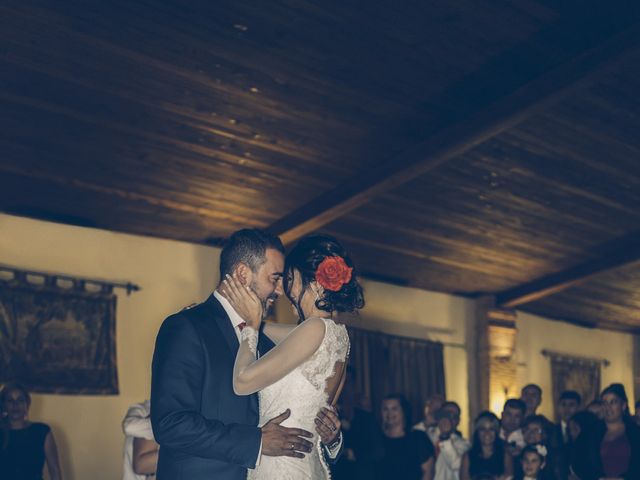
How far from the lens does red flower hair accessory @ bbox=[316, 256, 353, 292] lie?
2939mm

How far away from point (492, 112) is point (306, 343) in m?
5.02

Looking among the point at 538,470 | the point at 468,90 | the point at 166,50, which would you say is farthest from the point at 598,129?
the point at 166,50

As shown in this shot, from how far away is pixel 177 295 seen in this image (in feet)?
31.1

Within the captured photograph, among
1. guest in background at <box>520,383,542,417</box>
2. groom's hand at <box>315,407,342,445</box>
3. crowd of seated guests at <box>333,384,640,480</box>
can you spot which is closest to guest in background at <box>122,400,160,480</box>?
groom's hand at <box>315,407,342,445</box>

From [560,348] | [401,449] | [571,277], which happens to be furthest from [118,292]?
[560,348]

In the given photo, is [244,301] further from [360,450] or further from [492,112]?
[492,112]

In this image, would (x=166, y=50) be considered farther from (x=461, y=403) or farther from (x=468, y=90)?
(x=461, y=403)

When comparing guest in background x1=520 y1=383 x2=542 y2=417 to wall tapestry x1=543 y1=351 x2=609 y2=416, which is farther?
wall tapestry x1=543 y1=351 x2=609 y2=416

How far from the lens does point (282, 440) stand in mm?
Answer: 2832

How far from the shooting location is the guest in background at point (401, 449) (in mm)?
7203

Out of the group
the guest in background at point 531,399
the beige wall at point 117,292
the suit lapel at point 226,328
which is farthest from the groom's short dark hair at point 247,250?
the guest in background at point 531,399

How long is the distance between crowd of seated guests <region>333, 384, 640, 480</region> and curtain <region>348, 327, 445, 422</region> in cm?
265

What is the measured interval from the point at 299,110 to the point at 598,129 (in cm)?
250

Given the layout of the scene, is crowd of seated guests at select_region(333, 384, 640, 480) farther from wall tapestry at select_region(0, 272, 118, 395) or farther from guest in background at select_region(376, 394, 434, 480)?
wall tapestry at select_region(0, 272, 118, 395)
